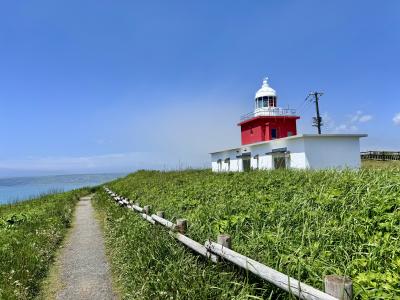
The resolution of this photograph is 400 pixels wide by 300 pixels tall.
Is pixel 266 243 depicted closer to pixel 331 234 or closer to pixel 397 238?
pixel 331 234

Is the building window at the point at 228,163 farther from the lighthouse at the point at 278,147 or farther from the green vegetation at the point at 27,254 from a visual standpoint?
the green vegetation at the point at 27,254

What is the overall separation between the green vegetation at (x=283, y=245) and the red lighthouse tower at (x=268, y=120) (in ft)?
80.8

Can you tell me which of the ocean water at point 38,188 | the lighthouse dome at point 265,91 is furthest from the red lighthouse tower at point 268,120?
the ocean water at point 38,188

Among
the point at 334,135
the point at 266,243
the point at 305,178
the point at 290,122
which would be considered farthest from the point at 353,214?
the point at 290,122

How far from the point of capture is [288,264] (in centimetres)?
420

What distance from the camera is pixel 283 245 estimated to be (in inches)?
187

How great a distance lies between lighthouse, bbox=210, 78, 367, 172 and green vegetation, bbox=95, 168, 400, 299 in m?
7.89

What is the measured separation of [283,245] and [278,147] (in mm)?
21092

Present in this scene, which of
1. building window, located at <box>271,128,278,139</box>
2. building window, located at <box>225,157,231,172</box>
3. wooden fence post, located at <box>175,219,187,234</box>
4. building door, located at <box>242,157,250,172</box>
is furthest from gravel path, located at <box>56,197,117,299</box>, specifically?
building window, located at <box>271,128,278,139</box>

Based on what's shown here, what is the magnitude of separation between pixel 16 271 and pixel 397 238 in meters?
5.78

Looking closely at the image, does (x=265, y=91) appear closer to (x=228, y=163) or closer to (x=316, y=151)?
(x=228, y=163)

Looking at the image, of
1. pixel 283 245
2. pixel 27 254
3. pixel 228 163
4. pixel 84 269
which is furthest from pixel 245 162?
pixel 283 245

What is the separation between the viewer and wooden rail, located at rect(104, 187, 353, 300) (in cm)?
286

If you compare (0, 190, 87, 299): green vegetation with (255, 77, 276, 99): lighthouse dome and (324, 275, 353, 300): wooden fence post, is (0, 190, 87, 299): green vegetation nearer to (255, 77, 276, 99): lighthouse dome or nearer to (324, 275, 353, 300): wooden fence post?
(324, 275, 353, 300): wooden fence post
